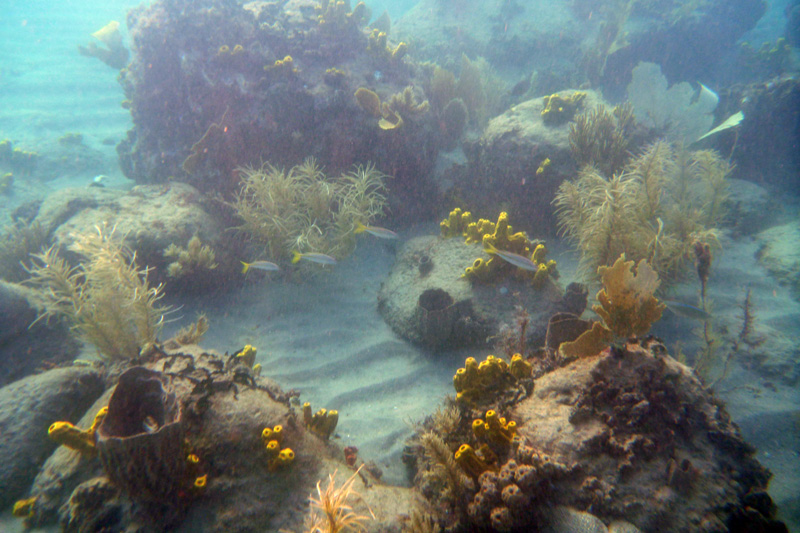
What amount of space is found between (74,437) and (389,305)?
12.2 ft

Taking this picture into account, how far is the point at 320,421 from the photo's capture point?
3246mm

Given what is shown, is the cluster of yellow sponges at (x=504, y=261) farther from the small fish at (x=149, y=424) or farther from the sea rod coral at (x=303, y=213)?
the small fish at (x=149, y=424)

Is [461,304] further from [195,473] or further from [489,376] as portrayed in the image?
[195,473]

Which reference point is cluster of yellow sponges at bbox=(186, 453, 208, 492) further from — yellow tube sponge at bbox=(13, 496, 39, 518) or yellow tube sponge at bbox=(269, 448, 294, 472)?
yellow tube sponge at bbox=(13, 496, 39, 518)

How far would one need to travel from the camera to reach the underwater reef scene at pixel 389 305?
6.98 feet

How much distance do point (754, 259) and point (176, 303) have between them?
33.5 ft

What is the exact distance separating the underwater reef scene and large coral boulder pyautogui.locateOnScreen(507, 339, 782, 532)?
2 centimetres

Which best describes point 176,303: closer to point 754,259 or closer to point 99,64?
point 754,259

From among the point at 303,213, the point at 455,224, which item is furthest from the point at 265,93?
the point at 455,224

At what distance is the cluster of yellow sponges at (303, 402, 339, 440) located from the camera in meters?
3.20

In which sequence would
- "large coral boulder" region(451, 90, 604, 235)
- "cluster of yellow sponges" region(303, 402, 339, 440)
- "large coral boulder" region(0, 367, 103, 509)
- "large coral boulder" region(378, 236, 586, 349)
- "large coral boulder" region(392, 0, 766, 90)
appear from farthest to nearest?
"large coral boulder" region(392, 0, 766, 90)
"large coral boulder" region(451, 90, 604, 235)
"large coral boulder" region(378, 236, 586, 349)
"cluster of yellow sponges" region(303, 402, 339, 440)
"large coral boulder" region(0, 367, 103, 509)

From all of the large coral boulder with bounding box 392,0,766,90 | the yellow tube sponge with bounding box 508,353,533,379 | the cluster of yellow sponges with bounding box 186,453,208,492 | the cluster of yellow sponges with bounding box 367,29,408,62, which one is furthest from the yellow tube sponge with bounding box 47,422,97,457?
the large coral boulder with bounding box 392,0,766,90

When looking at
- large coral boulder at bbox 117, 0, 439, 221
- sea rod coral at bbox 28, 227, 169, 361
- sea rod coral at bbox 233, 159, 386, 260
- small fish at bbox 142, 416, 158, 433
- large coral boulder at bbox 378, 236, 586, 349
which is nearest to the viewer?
small fish at bbox 142, 416, 158, 433

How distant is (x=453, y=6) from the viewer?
16828mm
